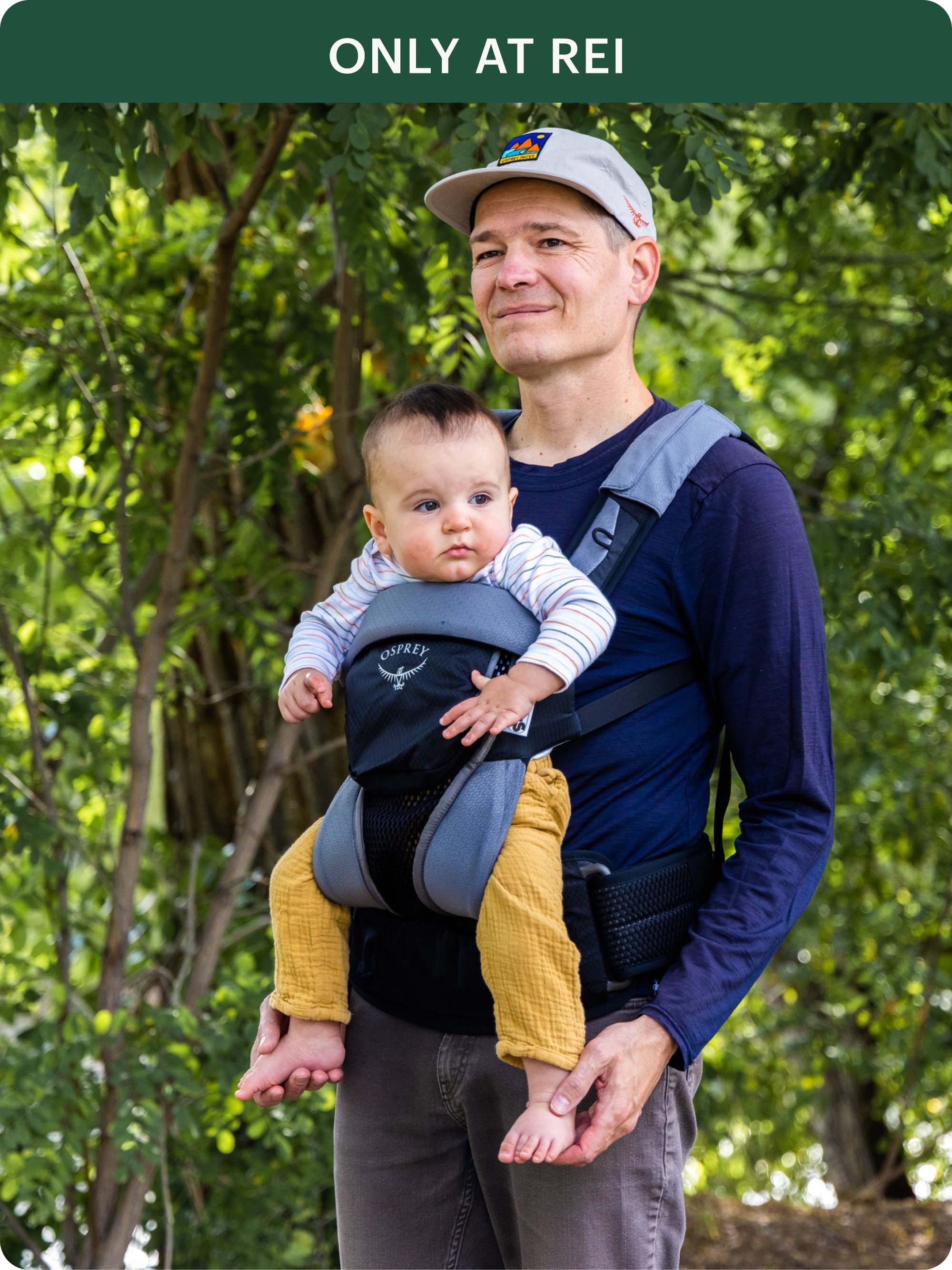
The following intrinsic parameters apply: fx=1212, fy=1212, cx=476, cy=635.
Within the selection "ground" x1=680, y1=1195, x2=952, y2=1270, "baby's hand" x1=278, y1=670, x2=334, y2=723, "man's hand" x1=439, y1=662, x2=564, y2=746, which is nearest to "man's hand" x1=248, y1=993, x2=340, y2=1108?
"baby's hand" x1=278, y1=670, x2=334, y2=723

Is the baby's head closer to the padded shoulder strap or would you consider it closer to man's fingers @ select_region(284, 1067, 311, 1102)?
the padded shoulder strap

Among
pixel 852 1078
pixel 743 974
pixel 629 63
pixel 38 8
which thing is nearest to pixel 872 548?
pixel 629 63

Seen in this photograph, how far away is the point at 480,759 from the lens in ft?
4.96

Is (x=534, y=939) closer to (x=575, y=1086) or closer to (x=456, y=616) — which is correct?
(x=575, y=1086)

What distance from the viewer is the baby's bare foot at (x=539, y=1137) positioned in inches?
→ 54.0

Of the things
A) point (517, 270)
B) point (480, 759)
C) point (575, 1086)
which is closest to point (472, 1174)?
point (575, 1086)

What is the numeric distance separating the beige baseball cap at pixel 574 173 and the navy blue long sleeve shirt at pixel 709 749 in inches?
15.3

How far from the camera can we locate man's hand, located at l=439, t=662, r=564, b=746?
1.46 meters

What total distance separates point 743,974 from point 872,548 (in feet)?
7.38

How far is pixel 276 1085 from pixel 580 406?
40.7 inches

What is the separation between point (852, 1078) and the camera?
6180 millimetres

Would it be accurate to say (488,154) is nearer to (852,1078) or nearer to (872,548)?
(872,548)

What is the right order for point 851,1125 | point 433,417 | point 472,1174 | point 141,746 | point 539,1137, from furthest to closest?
point 851,1125 < point 141,746 < point 472,1174 < point 433,417 < point 539,1137

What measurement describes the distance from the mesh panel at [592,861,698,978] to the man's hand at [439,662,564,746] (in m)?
0.24
